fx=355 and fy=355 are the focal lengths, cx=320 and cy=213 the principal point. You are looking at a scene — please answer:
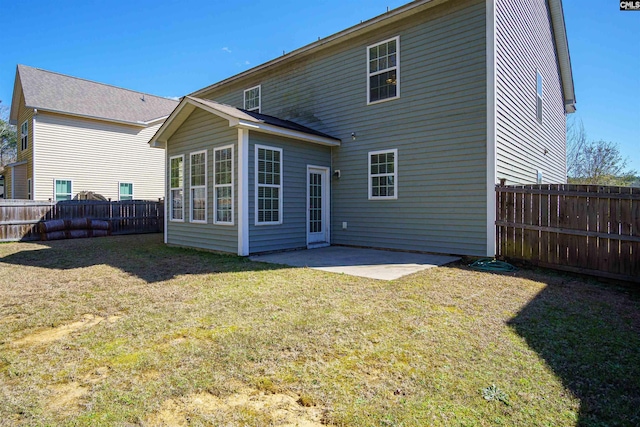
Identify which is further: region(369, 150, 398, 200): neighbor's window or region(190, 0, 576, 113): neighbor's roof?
region(369, 150, 398, 200): neighbor's window

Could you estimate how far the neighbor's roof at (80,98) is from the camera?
52.1 ft

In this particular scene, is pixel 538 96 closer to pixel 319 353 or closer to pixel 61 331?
pixel 319 353

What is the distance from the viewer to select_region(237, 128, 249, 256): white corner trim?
782 centimetres

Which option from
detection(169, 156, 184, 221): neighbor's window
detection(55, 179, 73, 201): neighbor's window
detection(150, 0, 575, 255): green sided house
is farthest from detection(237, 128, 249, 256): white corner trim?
detection(55, 179, 73, 201): neighbor's window

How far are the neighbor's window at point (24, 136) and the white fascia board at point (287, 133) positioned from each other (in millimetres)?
14839

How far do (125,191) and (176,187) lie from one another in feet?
32.4

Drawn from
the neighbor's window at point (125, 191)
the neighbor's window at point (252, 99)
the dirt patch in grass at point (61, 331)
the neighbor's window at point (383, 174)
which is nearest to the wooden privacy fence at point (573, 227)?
the neighbor's window at point (383, 174)

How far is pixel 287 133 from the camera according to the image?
8.55 metres

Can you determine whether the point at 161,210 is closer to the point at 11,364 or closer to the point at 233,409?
the point at 11,364

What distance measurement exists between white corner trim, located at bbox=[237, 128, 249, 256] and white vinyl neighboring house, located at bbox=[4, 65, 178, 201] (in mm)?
12483

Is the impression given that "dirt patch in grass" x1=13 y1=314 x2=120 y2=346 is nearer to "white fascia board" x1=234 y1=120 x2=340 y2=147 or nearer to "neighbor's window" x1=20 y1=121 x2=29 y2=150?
"white fascia board" x1=234 y1=120 x2=340 y2=147

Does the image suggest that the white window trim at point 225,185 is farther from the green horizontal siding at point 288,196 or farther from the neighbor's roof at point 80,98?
the neighbor's roof at point 80,98

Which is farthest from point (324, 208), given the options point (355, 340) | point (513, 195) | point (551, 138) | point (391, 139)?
point (551, 138)

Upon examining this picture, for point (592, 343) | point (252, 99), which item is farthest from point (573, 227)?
point (252, 99)
